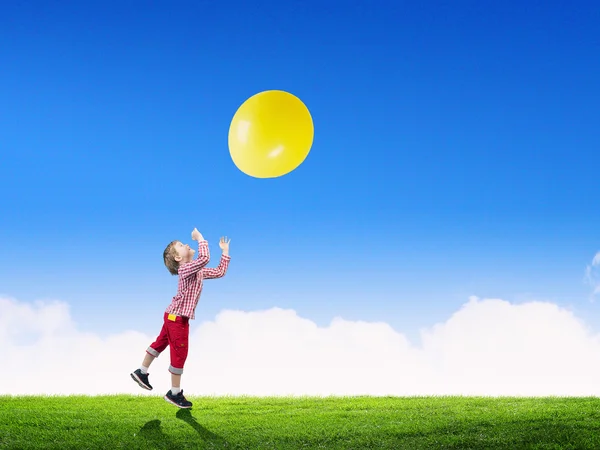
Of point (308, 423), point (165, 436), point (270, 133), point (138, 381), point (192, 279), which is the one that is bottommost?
point (165, 436)

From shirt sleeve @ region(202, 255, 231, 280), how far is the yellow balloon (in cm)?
121

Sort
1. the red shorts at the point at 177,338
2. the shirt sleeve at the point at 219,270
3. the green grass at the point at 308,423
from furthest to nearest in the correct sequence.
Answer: the shirt sleeve at the point at 219,270 → the red shorts at the point at 177,338 → the green grass at the point at 308,423

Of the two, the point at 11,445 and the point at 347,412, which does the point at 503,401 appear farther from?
the point at 11,445

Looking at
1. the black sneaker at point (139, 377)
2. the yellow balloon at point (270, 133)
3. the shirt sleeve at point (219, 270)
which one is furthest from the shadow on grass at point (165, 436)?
the yellow balloon at point (270, 133)

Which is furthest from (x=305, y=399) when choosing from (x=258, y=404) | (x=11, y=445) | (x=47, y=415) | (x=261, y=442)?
(x=11, y=445)

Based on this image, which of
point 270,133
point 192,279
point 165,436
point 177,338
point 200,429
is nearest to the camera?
point 165,436

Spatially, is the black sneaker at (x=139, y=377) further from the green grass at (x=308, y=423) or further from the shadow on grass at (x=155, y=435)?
the shadow on grass at (x=155, y=435)

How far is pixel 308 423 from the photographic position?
8148mm

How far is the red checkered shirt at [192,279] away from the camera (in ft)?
27.3

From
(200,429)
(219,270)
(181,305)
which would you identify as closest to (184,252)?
(219,270)

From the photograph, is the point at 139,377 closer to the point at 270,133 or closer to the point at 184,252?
the point at 184,252

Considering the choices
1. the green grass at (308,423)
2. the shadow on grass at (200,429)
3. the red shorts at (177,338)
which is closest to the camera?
the green grass at (308,423)

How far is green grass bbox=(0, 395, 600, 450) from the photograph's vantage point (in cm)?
721

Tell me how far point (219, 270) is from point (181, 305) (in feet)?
2.12
